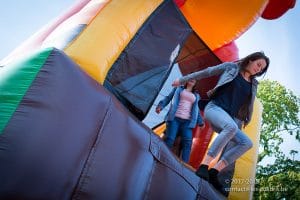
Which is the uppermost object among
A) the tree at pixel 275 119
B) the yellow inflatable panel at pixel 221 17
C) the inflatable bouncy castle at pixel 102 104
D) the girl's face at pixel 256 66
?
the tree at pixel 275 119

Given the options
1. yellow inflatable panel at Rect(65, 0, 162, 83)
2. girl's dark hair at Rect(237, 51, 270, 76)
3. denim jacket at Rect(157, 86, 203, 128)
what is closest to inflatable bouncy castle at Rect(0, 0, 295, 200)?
yellow inflatable panel at Rect(65, 0, 162, 83)

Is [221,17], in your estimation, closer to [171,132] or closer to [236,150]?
[171,132]

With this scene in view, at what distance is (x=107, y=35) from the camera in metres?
2.38

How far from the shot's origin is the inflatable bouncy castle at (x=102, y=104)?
1526 mm

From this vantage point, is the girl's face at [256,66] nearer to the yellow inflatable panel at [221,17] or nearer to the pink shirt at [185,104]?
the pink shirt at [185,104]

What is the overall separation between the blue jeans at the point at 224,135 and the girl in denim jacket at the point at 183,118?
0.67 m

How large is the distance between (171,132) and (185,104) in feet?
1.12

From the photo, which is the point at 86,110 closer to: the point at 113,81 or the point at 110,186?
the point at 110,186

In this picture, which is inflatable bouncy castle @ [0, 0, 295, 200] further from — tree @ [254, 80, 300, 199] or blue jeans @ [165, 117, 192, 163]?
tree @ [254, 80, 300, 199]

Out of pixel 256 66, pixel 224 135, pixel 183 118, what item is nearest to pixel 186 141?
pixel 183 118

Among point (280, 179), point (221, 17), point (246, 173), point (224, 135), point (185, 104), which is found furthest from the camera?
point (280, 179)

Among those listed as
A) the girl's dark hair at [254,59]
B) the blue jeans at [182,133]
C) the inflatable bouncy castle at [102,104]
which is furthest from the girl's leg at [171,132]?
the girl's dark hair at [254,59]

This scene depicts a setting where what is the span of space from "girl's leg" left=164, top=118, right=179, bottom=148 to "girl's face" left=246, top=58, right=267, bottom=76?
0.90 meters

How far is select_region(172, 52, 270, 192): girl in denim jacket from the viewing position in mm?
2346
